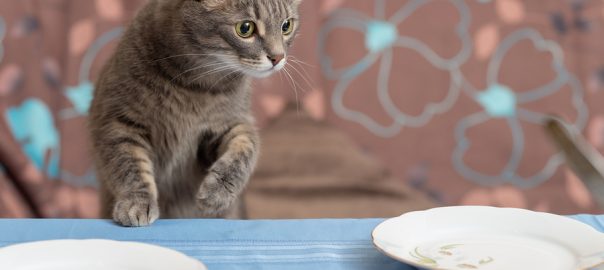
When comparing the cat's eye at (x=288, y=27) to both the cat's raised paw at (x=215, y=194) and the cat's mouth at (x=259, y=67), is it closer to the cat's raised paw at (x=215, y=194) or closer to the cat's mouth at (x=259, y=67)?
the cat's mouth at (x=259, y=67)

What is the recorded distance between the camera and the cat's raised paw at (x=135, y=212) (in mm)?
988

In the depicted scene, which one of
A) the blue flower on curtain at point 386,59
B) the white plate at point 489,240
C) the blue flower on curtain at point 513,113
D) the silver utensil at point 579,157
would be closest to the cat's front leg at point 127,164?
the white plate at point 489,240

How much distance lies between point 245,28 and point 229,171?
10.3 inches

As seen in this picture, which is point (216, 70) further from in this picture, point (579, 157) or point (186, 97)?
point (579, 157)

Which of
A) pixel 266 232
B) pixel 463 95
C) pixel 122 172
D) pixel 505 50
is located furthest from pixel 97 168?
pixel 505 50

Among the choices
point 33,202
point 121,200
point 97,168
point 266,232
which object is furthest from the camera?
point 33,202

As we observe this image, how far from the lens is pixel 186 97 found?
49.9 inches

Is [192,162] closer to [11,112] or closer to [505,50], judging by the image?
[11,112]

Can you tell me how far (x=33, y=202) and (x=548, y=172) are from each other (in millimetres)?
1583

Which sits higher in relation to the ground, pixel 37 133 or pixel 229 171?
pixel 229 171

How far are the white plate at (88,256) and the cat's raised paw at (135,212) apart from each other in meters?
0.23

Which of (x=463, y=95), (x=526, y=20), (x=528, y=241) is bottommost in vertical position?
(x=528, y=241)

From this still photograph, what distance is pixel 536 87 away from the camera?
2.07m

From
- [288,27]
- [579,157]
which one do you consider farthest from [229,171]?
[579,157]
